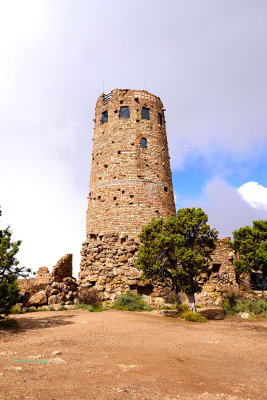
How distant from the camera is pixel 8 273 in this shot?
13.3m

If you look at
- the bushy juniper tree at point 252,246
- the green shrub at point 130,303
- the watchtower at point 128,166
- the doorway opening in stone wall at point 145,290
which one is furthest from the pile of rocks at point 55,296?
the bushy juniper tree at point 252,246

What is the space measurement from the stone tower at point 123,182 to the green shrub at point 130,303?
1426mm

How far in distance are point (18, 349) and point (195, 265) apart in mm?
10943

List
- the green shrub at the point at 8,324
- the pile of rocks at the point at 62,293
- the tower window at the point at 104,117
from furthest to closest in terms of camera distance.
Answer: the tower window at the point at 104,117 → the pile of rocks at the point at 62,293 → the green shrub at the point at 8,324

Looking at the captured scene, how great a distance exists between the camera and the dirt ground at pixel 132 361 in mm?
5492

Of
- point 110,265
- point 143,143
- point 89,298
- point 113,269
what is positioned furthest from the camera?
point 143,143

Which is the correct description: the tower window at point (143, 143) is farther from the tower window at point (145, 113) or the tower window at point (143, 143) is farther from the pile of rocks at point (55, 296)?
the pile of rocks at point (55, 296)

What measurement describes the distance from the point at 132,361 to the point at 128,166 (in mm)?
19261

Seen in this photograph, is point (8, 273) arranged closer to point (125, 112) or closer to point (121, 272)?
point (121, 272)

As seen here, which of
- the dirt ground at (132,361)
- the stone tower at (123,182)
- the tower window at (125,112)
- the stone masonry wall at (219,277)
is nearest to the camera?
the dirt ground at (132,361)

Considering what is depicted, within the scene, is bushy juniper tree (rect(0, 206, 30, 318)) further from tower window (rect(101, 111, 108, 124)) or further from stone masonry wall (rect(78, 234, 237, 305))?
tower window (rect(101, 111, 108, 124))

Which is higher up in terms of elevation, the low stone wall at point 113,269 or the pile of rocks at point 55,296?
the low stone wall at point 113,269

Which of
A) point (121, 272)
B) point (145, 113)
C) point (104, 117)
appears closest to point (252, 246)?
point (121, 272)

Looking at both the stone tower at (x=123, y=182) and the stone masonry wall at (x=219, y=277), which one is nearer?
the stone masonry wall at (x=219, y=277)
